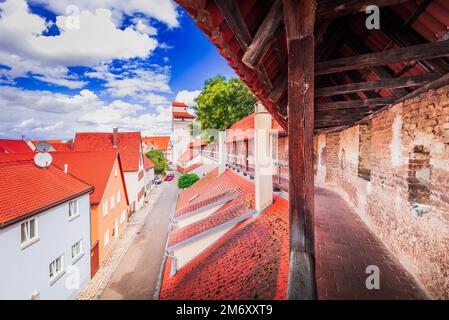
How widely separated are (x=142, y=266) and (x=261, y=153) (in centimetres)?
874

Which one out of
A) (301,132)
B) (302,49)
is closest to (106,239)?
(301,132)

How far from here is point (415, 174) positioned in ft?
11.2

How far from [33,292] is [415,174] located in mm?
9859

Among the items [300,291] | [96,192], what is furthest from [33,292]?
[300,291]

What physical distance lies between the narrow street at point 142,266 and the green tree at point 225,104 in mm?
12016

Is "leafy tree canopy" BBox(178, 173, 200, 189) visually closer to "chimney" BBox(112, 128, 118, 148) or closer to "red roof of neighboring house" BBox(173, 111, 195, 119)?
"chimney" BBox(112, 128, 118, 148)

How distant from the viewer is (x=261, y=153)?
20.6ft

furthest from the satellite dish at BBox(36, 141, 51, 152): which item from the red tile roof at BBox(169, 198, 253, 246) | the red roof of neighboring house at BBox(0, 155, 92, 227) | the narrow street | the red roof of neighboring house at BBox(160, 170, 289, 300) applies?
the red roof of neighboring house at BBox(160, 170, 289, 300)

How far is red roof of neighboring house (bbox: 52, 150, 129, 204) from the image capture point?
487 inches

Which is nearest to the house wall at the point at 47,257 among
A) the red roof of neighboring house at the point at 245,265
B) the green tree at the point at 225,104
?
the red roof of neighboring house at the point at 245,265

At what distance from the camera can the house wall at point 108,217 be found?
11461 millimetres

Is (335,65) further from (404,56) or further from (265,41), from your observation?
Result: (265,41)

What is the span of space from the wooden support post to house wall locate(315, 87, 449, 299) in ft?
6.83

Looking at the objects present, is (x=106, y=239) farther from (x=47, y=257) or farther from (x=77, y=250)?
(x=47, y=257)
